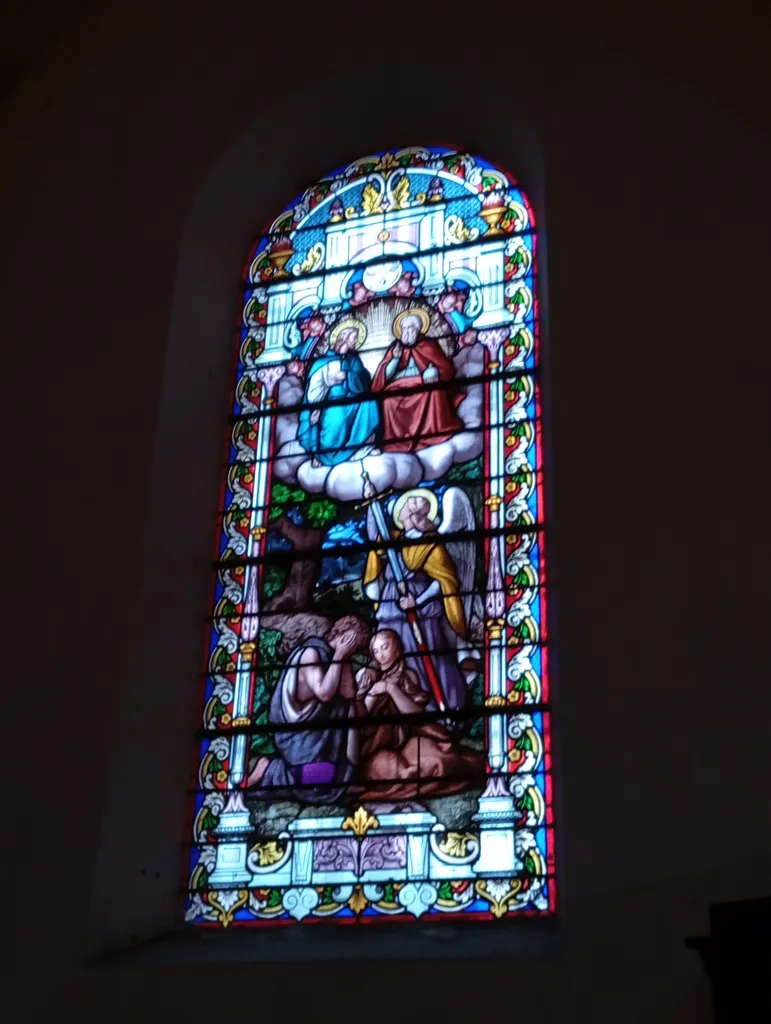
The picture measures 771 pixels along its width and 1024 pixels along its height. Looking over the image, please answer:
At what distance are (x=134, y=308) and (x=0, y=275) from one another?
79cm

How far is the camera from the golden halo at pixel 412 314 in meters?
6.24

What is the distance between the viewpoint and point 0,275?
6.68m

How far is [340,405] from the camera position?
618 cm

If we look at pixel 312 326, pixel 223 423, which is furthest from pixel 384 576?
pixel 312 326

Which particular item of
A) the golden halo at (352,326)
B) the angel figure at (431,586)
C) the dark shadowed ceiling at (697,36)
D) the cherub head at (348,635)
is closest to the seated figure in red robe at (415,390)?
the golden halo at (352,326)

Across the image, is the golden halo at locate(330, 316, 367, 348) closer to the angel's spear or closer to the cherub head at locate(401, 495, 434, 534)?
the angel's spear

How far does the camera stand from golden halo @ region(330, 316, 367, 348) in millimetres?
6348

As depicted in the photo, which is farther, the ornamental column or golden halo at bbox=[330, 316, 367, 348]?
golden halo at bbox=[330, 316, 367, 348]

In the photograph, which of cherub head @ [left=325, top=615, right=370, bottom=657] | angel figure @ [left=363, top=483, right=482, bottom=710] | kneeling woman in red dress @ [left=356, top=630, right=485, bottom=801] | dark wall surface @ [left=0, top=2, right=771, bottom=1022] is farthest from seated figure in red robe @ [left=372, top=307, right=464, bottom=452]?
kneeling woman in red dress @ [left=356, top=630, right=485, bottom=801]

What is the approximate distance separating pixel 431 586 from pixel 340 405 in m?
1.01

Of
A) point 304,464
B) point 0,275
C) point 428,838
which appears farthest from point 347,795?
point 0,275

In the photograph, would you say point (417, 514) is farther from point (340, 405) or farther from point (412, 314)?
point (412, 314)

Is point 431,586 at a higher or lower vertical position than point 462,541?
lower

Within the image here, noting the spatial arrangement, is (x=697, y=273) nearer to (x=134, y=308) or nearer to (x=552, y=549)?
(x=552, y=549)
